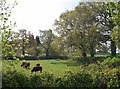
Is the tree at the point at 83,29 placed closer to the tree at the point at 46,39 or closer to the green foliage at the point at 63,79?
the green foliage at the point at 63,79

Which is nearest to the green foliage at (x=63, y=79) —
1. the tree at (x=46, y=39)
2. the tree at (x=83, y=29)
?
the tree at (x=83, y=29)

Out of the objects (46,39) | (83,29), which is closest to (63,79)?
(83,29)

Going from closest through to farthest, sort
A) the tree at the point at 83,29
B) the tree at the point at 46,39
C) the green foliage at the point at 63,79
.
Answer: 1. the green foliage at the point at 63,79
2. the tree at the point at 83,29
3. the tree at the point at 46,39

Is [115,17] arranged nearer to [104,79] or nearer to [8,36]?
[8,36]

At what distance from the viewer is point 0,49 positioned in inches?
351

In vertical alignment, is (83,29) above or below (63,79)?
above

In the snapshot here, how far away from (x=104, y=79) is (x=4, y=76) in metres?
5.45

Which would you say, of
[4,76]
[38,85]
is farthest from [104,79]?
[4,76]

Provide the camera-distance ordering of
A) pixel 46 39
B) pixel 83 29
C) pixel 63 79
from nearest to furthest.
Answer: pixel 63 79
pixel 83 29
pixel 46 39

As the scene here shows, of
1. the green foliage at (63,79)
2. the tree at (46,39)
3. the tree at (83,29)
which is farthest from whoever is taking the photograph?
the tree at (46,39)

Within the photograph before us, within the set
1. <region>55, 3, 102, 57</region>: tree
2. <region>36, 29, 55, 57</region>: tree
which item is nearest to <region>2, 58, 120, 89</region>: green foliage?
<region>55, 3, 102, 57</region>: tree

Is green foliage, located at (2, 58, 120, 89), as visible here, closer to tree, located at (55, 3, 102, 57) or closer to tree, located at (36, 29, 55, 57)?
tree, located at (55, 3, 102, 57)

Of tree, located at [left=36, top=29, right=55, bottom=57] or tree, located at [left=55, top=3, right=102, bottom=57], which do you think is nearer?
tree, located at [left=55, top=3, right=102, bottom=57]

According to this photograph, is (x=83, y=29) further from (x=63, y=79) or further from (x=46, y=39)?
(x=46, y=39)
